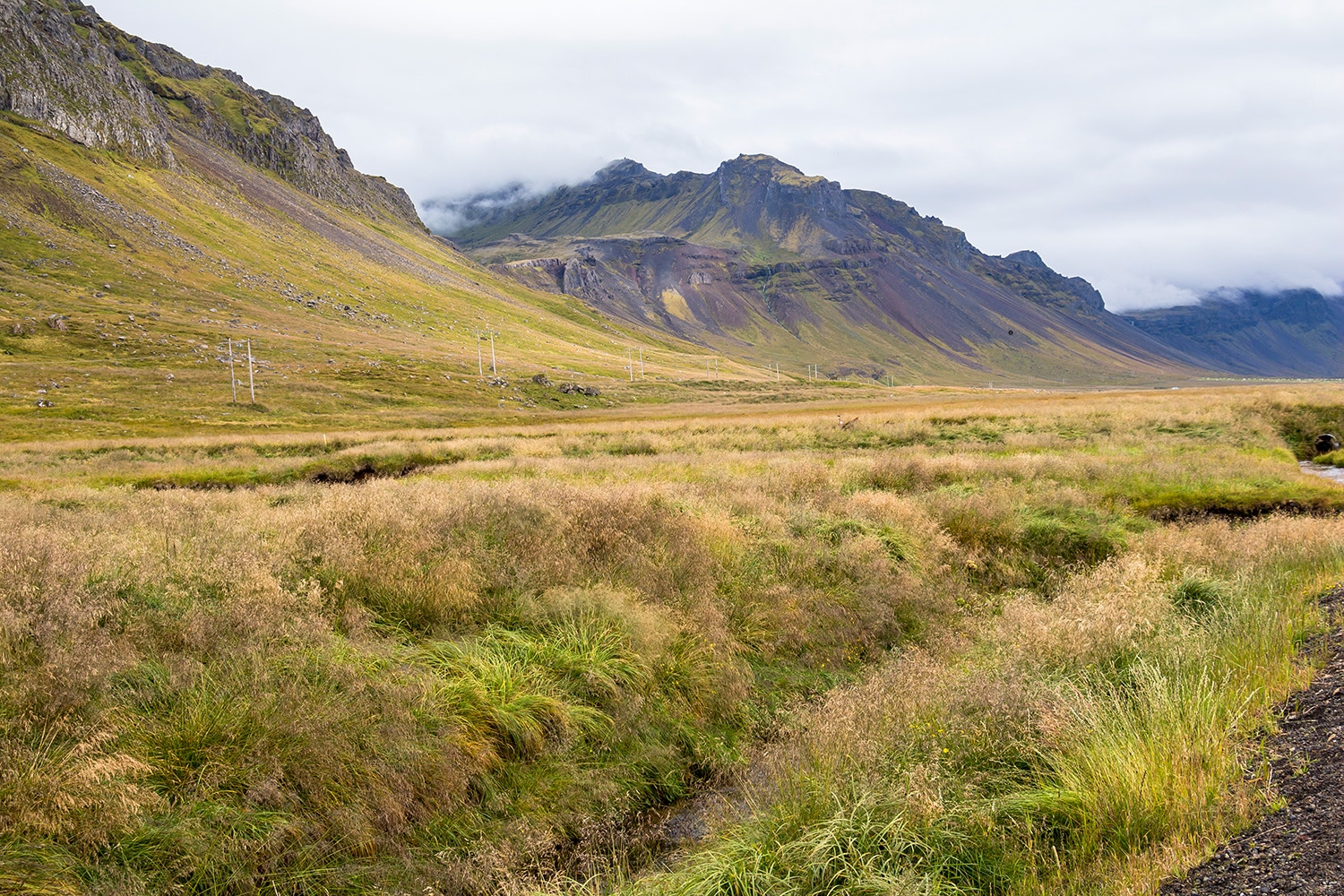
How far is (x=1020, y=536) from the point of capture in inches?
584

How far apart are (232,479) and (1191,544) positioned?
28.8 metres

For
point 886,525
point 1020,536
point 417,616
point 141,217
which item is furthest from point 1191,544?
point 141,217

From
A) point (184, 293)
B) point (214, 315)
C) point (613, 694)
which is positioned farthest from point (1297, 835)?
point (184, 293)

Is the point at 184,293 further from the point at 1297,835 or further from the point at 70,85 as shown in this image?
the point at 1297,835

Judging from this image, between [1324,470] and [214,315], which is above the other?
[214,315]

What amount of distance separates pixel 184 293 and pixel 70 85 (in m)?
82.8

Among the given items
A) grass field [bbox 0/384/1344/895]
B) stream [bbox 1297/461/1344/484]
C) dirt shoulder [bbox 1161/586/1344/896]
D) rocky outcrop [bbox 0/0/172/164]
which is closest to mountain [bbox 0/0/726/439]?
rocky outcrop [bbox 0/0/172/164]

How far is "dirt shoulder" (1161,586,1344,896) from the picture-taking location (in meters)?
3.71

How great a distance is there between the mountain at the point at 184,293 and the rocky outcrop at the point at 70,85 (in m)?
0.38

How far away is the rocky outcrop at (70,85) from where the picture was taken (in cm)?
13800

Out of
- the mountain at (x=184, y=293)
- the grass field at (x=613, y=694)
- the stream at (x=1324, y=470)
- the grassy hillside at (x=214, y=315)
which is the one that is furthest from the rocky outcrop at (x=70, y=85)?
the stream at (x=1324, y=470)

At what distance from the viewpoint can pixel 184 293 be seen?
4264 inches

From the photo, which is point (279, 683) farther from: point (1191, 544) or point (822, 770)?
point (1191, 544)

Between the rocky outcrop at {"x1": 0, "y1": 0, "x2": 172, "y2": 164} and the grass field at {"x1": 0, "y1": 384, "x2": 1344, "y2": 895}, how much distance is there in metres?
183
